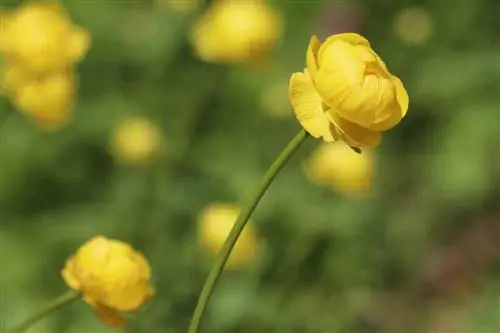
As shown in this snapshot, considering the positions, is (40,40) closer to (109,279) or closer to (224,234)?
(224,234)

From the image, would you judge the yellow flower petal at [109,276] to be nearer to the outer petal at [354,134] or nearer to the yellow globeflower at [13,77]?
the outer petal at [354,134]

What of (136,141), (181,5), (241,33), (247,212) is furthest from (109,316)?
(181,5)

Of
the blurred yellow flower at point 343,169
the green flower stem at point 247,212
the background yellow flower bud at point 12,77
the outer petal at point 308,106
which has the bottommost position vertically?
the blurred yellow flower at point 343,169

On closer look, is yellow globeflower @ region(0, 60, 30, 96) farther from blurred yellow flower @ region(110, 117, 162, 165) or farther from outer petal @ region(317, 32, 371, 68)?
outer petal @ region(317, 32, 371, 68)

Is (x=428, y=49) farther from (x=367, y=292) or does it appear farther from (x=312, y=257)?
(x=312, y=257)

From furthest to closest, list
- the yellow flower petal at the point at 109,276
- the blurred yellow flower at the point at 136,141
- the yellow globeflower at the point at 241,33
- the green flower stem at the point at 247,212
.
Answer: the blurred yellow flower at the point at 136,141 → the yellow globeflower at the point at 241,33 → the yellow flower petal at the point at 109,276 → the green flower stem at the point at 247,212

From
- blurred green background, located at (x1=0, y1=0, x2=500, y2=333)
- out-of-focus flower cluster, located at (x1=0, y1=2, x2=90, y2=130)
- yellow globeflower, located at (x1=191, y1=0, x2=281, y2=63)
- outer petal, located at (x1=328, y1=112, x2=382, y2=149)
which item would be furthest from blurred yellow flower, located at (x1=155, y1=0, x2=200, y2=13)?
outer petal, located at (x1=328, y1=112, x2=382, y2=149)

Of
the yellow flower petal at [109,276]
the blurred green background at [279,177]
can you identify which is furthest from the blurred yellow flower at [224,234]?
the yellow flower petal at [109,276]
